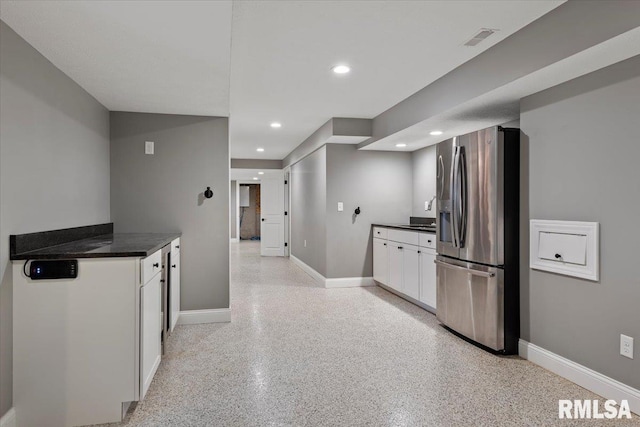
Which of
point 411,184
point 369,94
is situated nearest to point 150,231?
point 369,94

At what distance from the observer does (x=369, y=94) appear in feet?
13.0

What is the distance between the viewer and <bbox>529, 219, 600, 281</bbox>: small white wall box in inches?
94.4

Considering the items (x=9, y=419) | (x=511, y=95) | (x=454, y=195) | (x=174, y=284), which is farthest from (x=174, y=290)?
(x=511, y=95)

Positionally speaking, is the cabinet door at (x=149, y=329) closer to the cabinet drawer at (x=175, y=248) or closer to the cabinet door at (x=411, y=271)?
the cabinet drawer at (x=175, y=248)

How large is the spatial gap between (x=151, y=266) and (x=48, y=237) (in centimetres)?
65

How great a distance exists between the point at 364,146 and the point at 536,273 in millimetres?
3081

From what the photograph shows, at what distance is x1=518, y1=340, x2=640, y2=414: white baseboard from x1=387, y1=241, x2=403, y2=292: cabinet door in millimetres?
1887

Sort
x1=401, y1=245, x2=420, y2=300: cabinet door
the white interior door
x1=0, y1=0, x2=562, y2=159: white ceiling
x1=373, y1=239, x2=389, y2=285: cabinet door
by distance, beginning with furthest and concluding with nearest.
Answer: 1. the white interior door
2. x1=373, y1=239, x2=389, y2=285: cabinet door
3. x1=401, y1=245, x2=420, y2=300: cabinet door
4. x1=0, y1=0, x2=562, y2=159: white ceiling

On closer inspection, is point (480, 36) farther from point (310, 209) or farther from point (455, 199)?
point (310, 209)

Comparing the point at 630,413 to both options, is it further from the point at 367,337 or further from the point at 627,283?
the point at 367,337

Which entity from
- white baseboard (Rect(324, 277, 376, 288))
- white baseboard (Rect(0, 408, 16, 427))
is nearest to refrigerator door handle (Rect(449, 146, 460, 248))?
white baseboard (Rect(324, 277, 376, 288))

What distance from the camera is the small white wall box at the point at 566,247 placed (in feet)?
7.87

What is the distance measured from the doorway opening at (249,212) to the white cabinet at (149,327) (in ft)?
36.3

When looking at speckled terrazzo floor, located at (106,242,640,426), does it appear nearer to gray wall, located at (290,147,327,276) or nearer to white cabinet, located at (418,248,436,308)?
white cabinet, located at (418,248,436,308)
